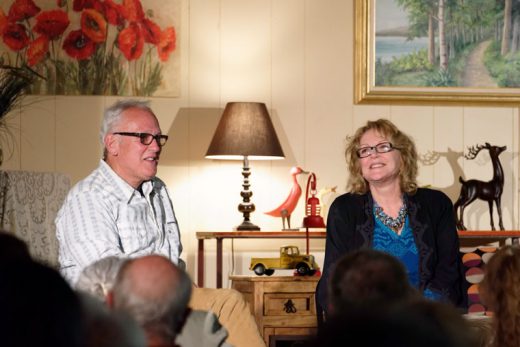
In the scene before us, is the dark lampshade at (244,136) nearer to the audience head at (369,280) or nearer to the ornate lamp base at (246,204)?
the ornate lamp base at (246,204)

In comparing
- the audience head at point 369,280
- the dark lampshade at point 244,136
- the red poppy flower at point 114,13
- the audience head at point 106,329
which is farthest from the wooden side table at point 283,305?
the audience head at point 106,329

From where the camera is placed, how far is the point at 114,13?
537cm

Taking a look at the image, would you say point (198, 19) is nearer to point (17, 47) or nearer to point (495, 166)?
point (17, 47)

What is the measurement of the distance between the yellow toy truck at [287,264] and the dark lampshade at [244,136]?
51 centimetres

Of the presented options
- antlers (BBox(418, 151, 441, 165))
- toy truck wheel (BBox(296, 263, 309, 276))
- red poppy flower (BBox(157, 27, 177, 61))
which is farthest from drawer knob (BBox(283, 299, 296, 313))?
red poppy flower (BBox(157, 27, 177, 61))

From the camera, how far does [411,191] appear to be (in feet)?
12.0

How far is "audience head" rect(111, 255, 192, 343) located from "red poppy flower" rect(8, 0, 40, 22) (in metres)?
4.05

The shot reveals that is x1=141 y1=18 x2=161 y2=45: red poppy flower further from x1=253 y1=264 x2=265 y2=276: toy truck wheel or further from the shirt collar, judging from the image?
the shirt collar

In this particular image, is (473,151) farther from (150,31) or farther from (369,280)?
(369,280)

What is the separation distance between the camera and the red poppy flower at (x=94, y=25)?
17.5 ft

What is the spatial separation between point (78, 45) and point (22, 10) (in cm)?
35

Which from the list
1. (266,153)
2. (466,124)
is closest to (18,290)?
(266,153)

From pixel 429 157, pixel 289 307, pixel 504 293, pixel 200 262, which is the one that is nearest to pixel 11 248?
pixel 504 293

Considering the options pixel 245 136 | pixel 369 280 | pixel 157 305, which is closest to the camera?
pixel 157 305
